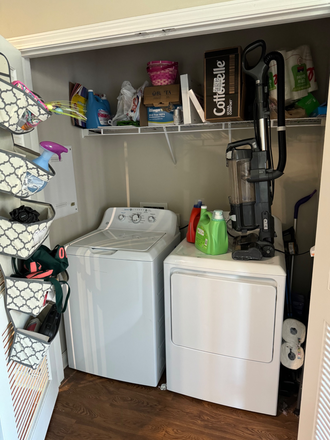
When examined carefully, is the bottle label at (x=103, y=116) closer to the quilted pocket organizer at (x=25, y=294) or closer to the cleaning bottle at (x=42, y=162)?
the cleaning bottle at (x=42, y=162)

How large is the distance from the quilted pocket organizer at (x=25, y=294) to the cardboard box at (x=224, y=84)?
138 cm

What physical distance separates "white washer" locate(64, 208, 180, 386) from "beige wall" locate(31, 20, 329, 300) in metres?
0.35

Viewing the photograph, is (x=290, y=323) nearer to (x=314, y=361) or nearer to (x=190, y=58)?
(x=314, y=361)

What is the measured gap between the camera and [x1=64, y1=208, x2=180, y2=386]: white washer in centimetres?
188

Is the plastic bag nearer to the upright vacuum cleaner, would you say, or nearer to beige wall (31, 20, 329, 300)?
beige wall (31, 20, 329, 300)

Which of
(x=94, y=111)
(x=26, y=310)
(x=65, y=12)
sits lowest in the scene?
(x=26, y=310)

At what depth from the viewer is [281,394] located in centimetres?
192

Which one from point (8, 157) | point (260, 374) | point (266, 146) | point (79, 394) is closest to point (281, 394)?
point (260, 374)

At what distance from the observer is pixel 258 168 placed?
1607 mm

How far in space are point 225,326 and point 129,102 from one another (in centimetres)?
168

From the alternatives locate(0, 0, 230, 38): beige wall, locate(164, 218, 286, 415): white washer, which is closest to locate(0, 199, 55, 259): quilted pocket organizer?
locate(164, 218, 286, 415): white washer

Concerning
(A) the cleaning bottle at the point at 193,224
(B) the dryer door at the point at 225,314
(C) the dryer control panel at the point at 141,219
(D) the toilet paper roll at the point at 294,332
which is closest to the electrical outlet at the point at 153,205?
(C) the dryer control panel at the point at 141,219

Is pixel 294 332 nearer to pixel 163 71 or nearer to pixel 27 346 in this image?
pixel 27 346

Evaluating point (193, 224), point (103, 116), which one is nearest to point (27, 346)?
point (193, 224)
